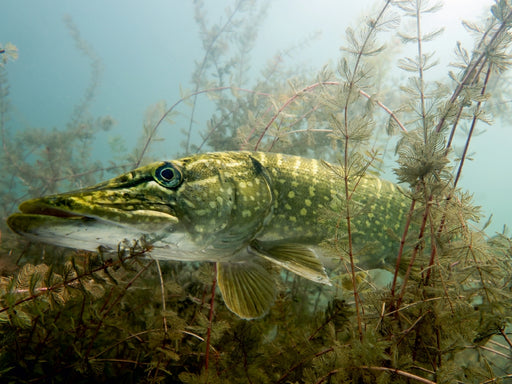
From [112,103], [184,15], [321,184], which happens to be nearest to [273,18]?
[184,15]

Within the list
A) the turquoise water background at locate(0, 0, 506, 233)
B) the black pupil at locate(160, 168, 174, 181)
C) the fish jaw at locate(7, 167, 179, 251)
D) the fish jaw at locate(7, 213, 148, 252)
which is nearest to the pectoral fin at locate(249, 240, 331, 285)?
the fish jaw at locate(7, 167, 179, 251)

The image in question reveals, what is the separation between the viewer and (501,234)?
2.65 metres

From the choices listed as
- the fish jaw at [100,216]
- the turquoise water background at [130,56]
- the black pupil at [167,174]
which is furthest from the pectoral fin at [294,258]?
the turquoise water background at [130,56]

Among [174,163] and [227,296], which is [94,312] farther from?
[174,163]

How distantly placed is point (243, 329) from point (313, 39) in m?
12.1

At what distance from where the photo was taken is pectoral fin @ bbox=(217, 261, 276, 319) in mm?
2289

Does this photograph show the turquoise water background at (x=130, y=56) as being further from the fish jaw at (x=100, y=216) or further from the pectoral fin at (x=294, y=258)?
the fish jaw at (x=100, y=216)

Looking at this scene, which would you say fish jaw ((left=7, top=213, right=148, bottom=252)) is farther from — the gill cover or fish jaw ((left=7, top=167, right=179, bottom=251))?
the gill cover

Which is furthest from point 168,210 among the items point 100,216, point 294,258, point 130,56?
point 130,56

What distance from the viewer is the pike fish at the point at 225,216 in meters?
1.79

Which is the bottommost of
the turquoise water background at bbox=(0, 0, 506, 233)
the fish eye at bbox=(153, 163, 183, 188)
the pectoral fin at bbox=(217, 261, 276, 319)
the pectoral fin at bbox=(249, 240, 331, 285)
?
the pectoral fin at bbox=(217, 261, 276, 319)

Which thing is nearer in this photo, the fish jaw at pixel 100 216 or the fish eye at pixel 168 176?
the fish jaw at pixel 100 216

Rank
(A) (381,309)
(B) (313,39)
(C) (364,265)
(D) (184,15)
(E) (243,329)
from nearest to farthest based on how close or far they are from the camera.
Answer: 1. (A) (381,309)
2. (E) (243,329)
3. (C) (364,265)
4. (B) (313,39)
5. (D) (184,15)

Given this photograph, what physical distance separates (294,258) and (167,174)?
1318mm
